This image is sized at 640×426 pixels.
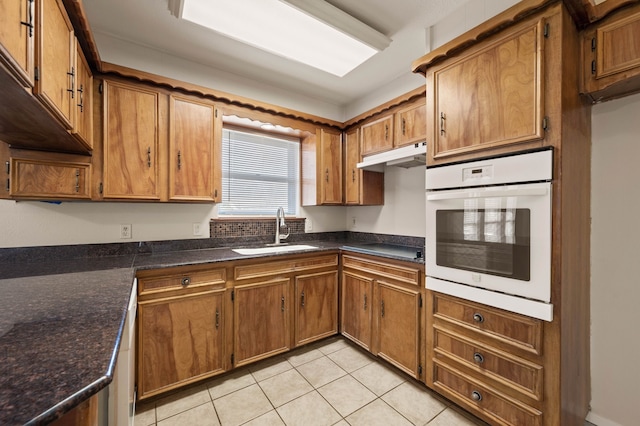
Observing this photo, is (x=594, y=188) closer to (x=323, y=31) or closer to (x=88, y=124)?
(x=323, y=31)

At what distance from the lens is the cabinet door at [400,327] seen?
201cm

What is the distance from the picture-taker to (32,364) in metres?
0.64

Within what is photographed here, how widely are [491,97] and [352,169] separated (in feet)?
5.30

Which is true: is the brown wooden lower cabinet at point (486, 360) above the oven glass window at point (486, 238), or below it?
below

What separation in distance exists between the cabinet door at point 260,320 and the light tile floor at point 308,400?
159mm

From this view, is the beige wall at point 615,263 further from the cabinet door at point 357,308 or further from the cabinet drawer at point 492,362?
the cabinet door at point 357,308

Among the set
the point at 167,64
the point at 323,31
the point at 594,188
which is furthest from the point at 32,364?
the point at 594,188

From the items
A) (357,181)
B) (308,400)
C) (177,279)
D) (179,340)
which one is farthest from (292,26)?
(308,400)

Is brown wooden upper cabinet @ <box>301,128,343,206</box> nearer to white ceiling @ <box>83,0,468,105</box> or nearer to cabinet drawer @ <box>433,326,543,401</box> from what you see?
white ceiling @ <box>83,0,468,105</box>

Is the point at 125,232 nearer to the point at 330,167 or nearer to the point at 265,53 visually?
the point at 265,53

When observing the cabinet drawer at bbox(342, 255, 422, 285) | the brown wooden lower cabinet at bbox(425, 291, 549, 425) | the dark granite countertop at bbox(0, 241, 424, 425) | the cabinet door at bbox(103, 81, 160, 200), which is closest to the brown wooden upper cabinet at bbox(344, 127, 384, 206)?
the cabinet drawer at bbox(342, 255, 422, 285)

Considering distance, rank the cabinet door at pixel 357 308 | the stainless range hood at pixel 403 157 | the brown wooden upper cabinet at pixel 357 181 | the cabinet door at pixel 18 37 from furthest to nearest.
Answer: the brown wooden upper cabinet at pixel 357 181 < the cabinet door at pixel 357 308 < the stainless range hood at pixel 403 157 < the cabinet door at pixel 18 37

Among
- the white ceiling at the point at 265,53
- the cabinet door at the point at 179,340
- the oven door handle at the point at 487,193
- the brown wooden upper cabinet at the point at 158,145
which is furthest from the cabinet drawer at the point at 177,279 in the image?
the white ceiling at the point at 265,53

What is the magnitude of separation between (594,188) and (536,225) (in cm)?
71
